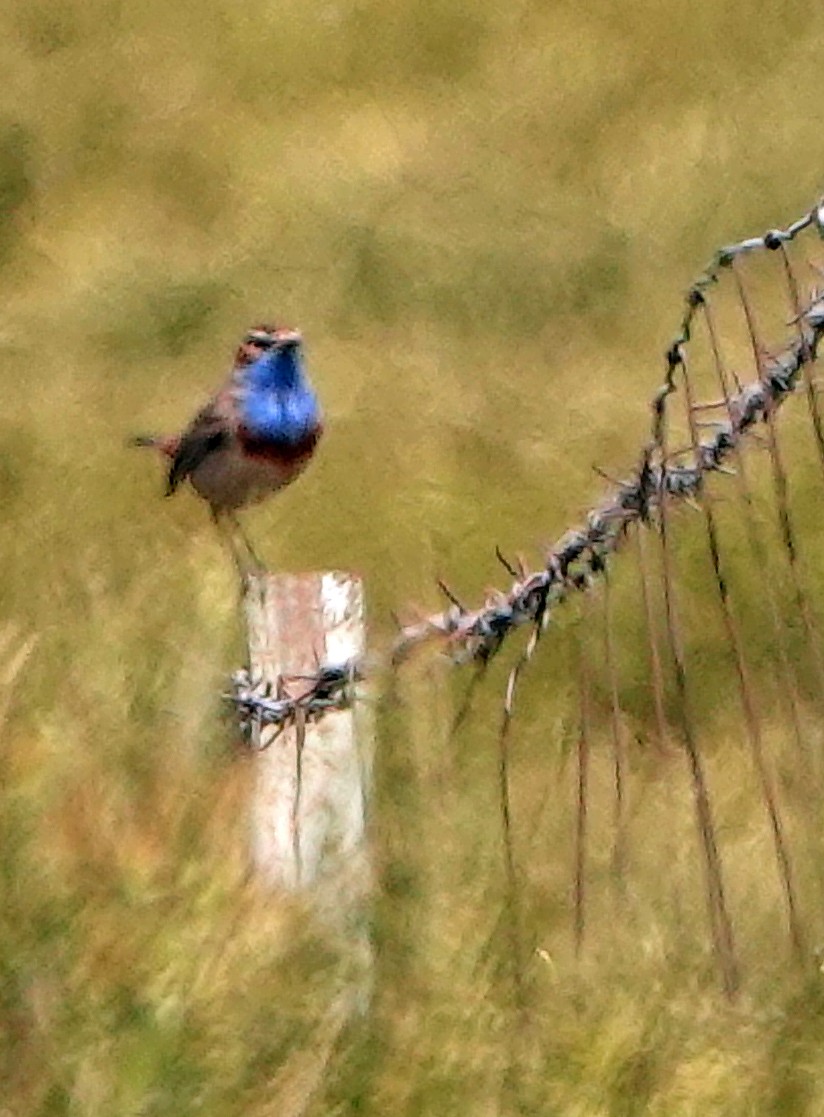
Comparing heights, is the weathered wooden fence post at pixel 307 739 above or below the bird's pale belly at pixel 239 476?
below

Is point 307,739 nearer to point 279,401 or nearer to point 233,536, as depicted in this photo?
point 279,401

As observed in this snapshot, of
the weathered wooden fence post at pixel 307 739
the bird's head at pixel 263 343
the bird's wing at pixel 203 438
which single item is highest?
the bird's head at pixel 263 343

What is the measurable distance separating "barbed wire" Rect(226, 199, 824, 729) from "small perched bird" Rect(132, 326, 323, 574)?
7.61ft

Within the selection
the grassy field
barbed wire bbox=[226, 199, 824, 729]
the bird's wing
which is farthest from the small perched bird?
barbed wire bbox=[226, 199, 824, 729]

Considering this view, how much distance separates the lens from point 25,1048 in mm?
2520

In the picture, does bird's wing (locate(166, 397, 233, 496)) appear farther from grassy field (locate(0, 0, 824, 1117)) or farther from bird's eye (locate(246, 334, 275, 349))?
grassy field (locate(0, 0, 824, 1117))

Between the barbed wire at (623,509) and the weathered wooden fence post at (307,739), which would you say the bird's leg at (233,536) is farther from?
the barbed wire at (623,509)

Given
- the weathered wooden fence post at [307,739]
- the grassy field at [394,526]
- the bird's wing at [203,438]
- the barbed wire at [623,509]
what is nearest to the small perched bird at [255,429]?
the bird's wing at [203,438]

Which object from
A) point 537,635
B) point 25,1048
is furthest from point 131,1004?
point 537,635

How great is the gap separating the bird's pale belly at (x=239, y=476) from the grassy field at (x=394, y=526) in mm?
298

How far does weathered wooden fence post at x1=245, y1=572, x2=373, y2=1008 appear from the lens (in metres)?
3.09

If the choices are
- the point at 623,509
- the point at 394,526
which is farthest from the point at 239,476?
the point at 623,509

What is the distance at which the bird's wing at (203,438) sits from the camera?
5.50 m

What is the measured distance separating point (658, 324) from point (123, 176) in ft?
8.17
